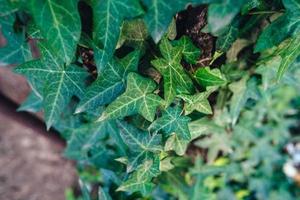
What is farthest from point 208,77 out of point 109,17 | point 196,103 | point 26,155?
point 26,155

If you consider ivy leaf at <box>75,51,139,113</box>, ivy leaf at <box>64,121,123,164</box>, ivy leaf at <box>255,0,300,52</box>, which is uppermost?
ivy leaf at <box>255,0,300,52</box>

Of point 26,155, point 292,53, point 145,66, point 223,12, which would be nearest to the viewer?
point 223,12

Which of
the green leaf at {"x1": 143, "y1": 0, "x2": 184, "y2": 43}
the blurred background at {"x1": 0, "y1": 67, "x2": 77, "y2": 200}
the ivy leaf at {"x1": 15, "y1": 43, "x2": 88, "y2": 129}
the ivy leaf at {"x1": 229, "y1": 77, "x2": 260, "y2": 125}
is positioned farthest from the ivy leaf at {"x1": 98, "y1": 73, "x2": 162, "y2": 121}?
the blurred background at {"x1": 0, "y1": 67, "x2": 77, "y2": 200}

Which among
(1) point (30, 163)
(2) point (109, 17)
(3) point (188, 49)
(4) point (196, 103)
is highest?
(2) point (109, 17)

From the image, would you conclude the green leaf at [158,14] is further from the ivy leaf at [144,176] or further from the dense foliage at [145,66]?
the ivy leaf at [144,176]

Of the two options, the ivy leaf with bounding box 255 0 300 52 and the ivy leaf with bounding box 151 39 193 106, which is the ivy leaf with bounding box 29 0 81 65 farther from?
the ivy leaf with bounding box 255 0 300 52

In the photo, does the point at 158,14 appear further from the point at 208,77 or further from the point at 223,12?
the point at 208,77

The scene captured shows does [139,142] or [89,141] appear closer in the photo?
[139,142]

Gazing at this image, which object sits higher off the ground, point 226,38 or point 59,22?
point 59,22
